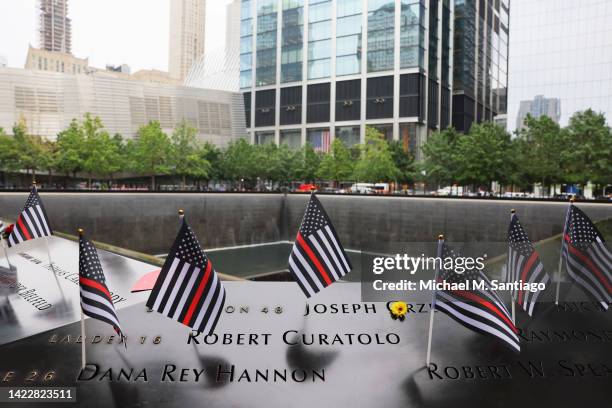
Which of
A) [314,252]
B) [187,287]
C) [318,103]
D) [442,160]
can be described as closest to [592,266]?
→ [314,252]

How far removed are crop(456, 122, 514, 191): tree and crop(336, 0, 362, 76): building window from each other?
34.7m

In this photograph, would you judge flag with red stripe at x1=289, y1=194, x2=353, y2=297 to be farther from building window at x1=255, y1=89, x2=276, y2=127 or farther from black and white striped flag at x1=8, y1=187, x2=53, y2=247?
building window at x1=255, y1=89, x2=276, y2=127

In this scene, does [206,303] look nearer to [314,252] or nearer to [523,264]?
[314,252]

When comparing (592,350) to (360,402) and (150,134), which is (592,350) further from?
(150,134)

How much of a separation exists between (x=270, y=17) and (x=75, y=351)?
87134 mm

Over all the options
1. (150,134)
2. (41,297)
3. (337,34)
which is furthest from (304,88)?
(41,297)

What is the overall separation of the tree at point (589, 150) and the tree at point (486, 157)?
630cm

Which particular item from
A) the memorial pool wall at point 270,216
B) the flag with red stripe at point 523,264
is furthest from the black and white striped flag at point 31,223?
the memorial pool wall at point 270,216

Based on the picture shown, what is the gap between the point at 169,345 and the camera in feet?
20.0

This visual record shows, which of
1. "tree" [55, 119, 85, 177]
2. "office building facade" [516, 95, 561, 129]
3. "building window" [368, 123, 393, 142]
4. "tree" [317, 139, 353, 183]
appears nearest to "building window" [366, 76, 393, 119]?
"building window" [368, 123, 393, 142]

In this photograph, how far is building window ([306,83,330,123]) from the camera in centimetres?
7925

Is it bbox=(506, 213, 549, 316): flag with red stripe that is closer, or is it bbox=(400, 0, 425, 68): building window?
bbox=(506, 213, 549, 316): flag with red stripe

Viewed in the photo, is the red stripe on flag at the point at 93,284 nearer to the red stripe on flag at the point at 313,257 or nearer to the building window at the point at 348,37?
the red stripe on flag at the point at 313,257

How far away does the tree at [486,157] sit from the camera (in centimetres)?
4429
